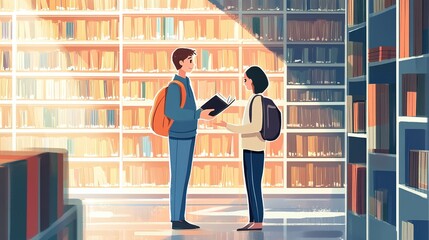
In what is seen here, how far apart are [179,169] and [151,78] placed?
339 cm

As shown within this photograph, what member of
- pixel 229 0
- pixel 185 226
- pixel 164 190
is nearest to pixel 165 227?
pixel 185 226

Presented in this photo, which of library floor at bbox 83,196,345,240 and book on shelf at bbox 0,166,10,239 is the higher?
book on shelf at bbox 0,166,10,239

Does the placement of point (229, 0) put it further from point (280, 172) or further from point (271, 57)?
point (280, 172)

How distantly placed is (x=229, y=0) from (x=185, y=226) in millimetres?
3861

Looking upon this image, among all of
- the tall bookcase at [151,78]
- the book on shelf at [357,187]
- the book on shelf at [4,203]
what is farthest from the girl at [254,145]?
the book on shelf at [4,203]

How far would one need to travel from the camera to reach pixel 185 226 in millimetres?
Result: 7949

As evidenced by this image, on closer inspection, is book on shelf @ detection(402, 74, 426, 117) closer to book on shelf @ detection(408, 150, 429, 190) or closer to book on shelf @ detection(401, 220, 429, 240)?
book on shelf @ detection(408, 150, 429, 190)

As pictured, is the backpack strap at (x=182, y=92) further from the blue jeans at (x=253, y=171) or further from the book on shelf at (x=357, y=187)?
the book on shelf at (x=357, y=187)

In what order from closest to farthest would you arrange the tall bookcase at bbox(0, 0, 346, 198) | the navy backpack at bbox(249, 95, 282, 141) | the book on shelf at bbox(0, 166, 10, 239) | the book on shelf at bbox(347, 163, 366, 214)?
the book on shelf at bbox(0, 166, 10, 239) < the book on shelf at bbox(347, 163, 366, 214) < the navy backpack at bbox(249, 95, 282, 141) < the tall bookcase at bbox(0, 0, 346, 198)

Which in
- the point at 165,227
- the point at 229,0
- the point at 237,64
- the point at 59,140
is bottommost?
the point at 165,227

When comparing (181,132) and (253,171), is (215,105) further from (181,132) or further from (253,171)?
(253,171)

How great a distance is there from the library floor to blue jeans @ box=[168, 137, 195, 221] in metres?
0.22

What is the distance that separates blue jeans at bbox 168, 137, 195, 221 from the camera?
7.71 m

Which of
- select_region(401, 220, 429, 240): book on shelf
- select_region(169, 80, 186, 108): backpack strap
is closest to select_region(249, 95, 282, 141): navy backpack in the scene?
select_region(169, 80, 186, 108): backpack strap
